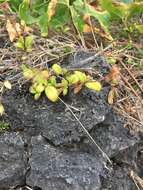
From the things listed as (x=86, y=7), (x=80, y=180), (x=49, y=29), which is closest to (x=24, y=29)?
(x=49, y=29)

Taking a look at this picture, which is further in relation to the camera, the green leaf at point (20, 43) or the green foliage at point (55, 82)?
the green leaf at point (20, 43)

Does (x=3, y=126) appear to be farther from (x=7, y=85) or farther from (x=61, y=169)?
(x=61, y=169)

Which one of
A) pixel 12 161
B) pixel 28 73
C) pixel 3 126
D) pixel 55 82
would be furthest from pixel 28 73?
pixel 12 161

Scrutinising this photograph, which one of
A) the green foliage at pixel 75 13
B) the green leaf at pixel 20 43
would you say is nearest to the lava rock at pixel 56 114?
the green leaf at pixel 20 43

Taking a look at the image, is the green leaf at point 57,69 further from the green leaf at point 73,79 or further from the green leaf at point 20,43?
the green leaf at point 20,43

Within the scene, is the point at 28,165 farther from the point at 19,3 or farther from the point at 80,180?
the point at 19,3
